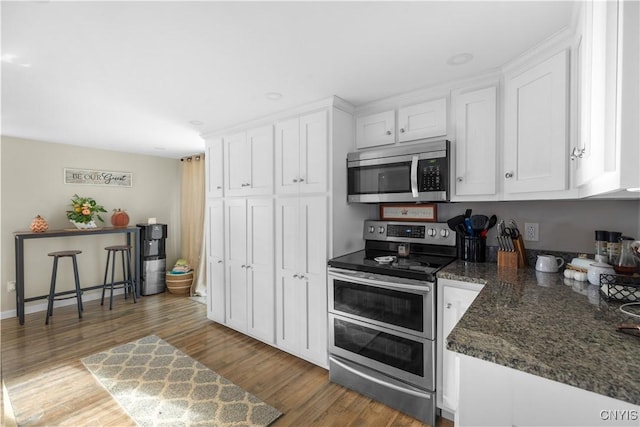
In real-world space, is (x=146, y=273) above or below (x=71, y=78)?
below

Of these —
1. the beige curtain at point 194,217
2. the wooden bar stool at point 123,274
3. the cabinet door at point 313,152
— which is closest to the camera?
the cabinet door at point 313,152

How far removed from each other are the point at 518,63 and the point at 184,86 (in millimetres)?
2206

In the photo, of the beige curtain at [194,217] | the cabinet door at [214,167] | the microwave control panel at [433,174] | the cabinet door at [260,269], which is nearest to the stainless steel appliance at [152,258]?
the beige curtain at [194,217]

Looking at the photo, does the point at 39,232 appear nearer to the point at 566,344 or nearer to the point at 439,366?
the point at 439,366

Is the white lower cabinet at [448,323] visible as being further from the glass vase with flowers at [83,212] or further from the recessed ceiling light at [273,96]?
the glass vase with flowers at [83,212]

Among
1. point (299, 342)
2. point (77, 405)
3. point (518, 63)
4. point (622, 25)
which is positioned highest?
point (518, 63)

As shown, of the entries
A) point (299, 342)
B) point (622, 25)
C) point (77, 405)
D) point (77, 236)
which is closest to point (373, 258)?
point (299, 342)

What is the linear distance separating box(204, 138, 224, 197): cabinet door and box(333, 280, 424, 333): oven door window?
6.07 ft

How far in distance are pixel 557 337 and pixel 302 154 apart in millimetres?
2029

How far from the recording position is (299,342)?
8.43ft

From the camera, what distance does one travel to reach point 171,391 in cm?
216

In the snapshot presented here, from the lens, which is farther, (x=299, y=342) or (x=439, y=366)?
(x=299, y=342)

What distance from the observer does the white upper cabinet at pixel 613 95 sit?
69 centimetres

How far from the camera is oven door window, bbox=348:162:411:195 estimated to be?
2.19 metres
